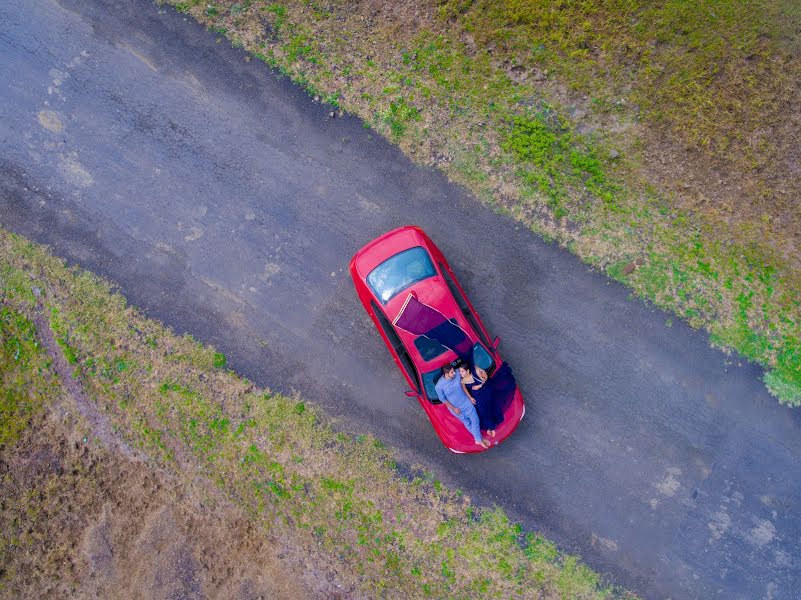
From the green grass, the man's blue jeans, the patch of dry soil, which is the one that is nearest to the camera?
the man's blue jeans

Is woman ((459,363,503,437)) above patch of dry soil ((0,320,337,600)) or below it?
above

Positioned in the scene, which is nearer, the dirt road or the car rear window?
the car rear window

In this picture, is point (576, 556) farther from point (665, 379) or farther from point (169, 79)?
point (169, 79)

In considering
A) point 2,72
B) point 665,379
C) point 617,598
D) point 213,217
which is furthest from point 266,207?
point 617,598

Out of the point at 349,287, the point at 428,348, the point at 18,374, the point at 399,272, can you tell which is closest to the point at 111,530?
the point at 18,374

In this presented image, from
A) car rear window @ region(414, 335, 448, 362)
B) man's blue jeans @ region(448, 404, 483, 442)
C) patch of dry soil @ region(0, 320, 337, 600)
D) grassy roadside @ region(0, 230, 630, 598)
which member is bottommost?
patch of dry soil @ region(0, 320, 337, 600)

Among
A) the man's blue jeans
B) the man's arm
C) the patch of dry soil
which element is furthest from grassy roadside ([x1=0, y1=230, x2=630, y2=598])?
the man's arm

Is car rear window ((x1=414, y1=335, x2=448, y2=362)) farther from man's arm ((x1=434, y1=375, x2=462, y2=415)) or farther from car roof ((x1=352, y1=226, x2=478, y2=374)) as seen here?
man's arm ((x1=434, y1=375, x2=462, y2=415))
